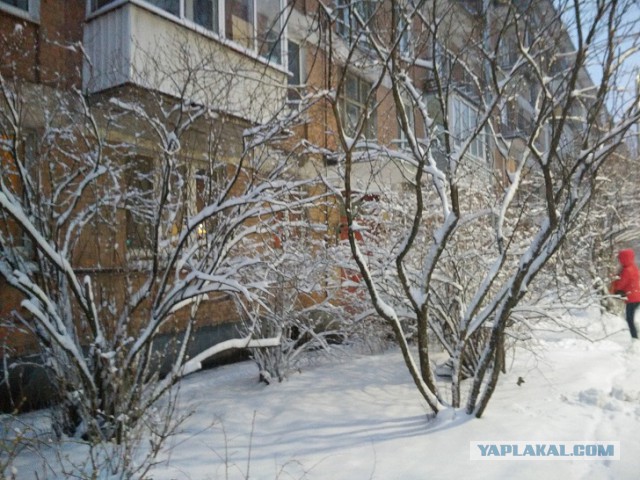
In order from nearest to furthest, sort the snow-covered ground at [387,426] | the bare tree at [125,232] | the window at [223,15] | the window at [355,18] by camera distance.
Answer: the snow-covered ground at [387,426], the window at [355,18], the bare tree at [125,232], the window at [223,15]

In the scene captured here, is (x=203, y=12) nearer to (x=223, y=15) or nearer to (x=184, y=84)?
(x=223, y=15)

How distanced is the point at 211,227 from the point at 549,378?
162 inches

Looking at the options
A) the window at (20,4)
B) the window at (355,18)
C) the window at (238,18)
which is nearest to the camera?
the window at (355,18)

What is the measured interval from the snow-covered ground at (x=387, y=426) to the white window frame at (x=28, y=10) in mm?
5211

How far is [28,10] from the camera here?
6223 millimetres

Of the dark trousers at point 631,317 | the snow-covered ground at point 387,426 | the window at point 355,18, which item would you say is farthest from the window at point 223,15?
the dark trousers at point 631,317

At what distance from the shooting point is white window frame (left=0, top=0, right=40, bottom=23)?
19.4 feet

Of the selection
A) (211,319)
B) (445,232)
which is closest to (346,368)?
(211,319)

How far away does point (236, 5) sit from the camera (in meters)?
7.29

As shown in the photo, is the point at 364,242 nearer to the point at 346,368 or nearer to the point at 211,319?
the point at 346,368

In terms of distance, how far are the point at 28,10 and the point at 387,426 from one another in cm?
676

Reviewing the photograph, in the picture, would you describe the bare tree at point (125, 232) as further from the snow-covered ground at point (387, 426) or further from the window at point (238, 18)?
the window at point (238, 18)

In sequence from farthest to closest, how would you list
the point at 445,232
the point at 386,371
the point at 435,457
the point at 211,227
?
the point at 386,371
the point at 211,227
the point at 445,232
the point at 435,457

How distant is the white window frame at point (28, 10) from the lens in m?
5.91
